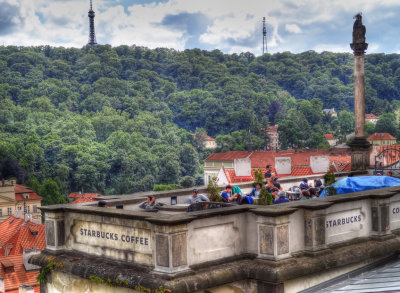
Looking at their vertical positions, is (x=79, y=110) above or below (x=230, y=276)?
above

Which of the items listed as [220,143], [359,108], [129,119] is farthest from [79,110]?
[359,108]

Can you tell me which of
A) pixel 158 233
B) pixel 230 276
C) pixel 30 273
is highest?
pixel 158 233

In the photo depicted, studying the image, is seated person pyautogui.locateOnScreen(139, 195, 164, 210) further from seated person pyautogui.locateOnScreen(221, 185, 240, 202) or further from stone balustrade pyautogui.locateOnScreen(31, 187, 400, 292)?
stone balustrade pyautogui.locateOnScreen(31, 187, 400, 292)

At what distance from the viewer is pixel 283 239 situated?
357 inches

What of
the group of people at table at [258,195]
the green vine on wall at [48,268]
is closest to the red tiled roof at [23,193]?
the group of people at table at [258,195]

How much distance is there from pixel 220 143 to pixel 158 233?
166 m

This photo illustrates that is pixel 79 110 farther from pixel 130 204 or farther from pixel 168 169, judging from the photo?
pixel 130 204

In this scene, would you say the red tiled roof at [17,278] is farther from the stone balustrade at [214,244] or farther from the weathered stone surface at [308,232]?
the weathered stone surface at [308,232]

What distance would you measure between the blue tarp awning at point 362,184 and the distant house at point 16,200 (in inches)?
3436

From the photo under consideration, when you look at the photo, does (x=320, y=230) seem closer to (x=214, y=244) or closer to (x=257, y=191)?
(x=214, y=244)

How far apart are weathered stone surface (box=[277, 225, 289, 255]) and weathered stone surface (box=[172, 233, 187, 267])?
1.45 metres

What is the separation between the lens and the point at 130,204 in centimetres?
1305

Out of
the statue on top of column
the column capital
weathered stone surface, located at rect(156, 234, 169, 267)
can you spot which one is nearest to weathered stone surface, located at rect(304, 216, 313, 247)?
weathered stone surface, located at rect(156, 234, 169, 267)

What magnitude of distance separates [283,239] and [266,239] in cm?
25
